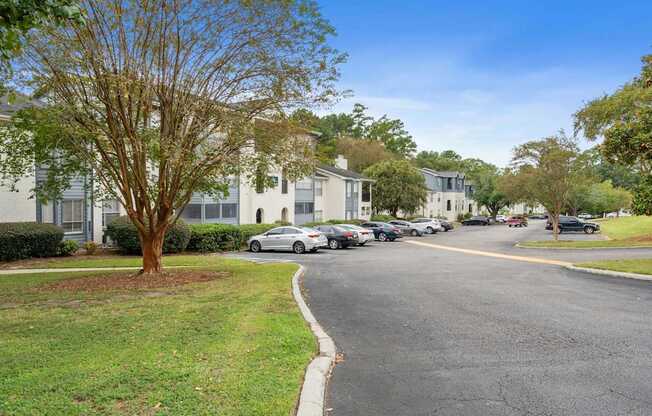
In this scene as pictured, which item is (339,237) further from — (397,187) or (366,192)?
(366,192)

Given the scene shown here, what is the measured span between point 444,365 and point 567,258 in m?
17.9

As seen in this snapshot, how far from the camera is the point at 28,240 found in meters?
21.2

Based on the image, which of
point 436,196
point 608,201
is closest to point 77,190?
point 436,196

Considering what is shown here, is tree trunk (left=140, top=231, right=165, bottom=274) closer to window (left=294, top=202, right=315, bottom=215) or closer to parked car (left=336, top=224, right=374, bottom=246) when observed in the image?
parked car (left=336, top=224, right=374, bottom=246)

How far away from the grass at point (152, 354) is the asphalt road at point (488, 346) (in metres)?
0.75

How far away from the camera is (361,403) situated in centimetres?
496

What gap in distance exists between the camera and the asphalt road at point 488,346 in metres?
5.01

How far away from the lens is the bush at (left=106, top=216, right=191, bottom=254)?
955 inches

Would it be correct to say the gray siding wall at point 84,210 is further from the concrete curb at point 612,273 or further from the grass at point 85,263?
the concrete curb at point 612,273

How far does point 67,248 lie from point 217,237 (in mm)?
7686

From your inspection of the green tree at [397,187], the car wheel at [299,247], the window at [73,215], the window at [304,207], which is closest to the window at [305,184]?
the window at [304,207]

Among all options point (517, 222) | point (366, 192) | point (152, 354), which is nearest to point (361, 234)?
point (152, 354)

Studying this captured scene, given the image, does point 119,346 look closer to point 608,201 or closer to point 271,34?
point 271,34

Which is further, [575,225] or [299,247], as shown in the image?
[575,225]
